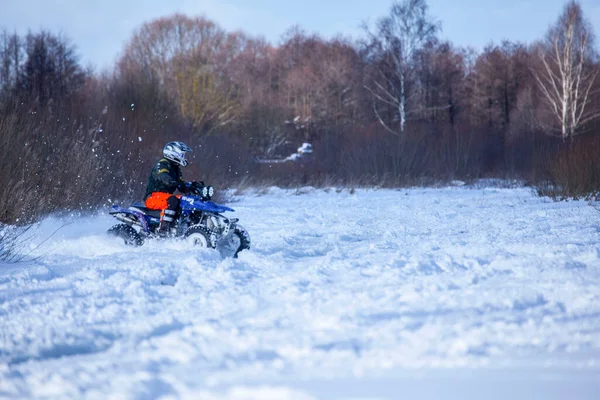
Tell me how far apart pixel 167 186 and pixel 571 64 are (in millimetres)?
29560

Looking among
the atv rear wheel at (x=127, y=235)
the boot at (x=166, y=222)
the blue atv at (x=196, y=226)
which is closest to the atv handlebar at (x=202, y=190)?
the blue atv at (x=196, y=226)

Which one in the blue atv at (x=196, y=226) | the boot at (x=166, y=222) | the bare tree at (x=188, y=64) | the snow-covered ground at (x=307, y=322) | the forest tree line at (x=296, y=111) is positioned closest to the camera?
the snow-covered ground at (x=307, y=322)

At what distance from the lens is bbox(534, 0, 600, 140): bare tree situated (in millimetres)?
34156

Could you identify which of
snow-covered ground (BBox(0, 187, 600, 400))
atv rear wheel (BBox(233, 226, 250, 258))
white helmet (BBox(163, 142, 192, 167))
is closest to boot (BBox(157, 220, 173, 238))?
snow-covered ground (BBox(0, 187, 600, 400))

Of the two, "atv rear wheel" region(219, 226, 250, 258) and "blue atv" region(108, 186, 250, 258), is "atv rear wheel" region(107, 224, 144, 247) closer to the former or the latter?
"blue atv" region(108, 186, 250, 258)

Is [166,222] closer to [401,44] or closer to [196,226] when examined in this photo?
[196,226]

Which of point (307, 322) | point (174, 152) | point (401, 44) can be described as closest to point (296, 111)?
point (401, 44)

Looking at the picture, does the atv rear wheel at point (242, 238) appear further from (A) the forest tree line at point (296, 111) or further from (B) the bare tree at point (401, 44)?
(B) the bare tree at point (401, 44)

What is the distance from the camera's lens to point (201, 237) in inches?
375

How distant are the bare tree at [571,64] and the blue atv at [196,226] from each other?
28328 millimetres

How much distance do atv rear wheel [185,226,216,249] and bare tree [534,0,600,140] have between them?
2867cm

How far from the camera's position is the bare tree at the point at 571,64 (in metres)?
34.2

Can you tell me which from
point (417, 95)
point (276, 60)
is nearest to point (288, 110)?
point (276, 60)

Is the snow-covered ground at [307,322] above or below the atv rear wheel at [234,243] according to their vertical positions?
below
